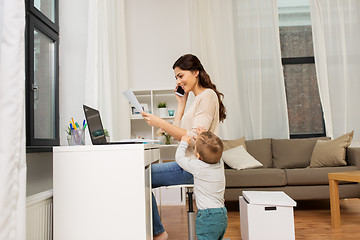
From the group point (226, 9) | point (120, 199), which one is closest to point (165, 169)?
point (120, 199)

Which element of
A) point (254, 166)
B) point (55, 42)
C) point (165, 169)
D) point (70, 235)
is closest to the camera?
point (70, 235)

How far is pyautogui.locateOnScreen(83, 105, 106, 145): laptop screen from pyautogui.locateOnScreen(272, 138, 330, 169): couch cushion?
281cm

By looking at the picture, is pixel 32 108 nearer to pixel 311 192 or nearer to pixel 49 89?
pixel 49 89

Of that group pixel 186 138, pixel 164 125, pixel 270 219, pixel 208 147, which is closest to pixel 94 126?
pixel 164 125

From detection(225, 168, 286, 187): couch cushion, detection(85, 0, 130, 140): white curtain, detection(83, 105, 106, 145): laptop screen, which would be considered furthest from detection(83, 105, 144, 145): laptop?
detection(225, 168, 286, 187): couch cushion

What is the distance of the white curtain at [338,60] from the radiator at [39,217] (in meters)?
4.01

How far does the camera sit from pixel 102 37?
3010 mm

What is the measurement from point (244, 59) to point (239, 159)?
5.39 feet

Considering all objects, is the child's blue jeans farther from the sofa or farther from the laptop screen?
the sofa

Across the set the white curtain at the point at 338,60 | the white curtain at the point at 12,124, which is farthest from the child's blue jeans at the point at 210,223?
the white curtain at the point at 338,60

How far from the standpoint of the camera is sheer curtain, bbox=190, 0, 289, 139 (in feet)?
15.0

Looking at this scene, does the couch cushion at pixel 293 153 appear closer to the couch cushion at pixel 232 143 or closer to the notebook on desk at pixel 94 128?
the couch cushion at pixel 232 143

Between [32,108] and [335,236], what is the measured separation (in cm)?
229

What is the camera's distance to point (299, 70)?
488cm
